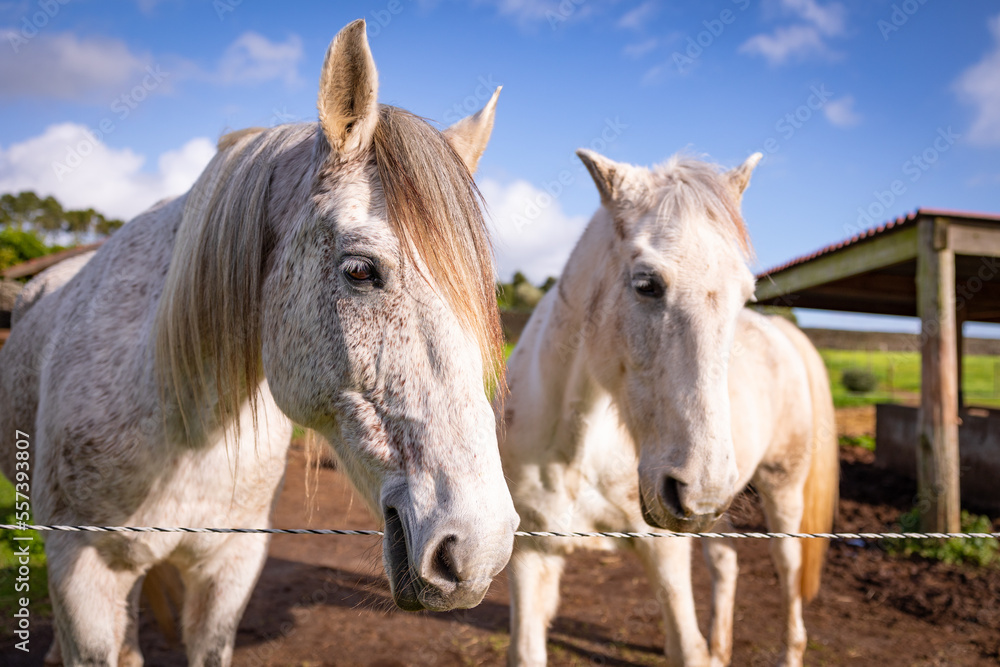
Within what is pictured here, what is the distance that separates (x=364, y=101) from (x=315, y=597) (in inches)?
163

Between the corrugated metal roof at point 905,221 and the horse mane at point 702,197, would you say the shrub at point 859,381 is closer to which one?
the corrugated metal roof at point 905,221

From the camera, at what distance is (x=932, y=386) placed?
5.16 meters

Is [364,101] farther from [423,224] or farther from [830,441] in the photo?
[830,441]

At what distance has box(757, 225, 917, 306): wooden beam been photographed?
5.60 metres

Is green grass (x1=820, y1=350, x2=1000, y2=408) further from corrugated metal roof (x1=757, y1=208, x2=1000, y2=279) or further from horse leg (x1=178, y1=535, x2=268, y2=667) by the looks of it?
horse leg (x1=178, y1=535, x2=268, y2=667)

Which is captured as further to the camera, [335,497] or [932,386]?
[335,497]

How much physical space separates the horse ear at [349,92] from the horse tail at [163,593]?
2960 millimetres

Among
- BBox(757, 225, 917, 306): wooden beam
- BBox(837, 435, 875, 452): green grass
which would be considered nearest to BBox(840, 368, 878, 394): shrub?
BBox(837, 435, 875, 452): green grass

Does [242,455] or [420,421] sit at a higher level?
[420,421]

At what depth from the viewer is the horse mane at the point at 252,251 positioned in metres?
1.35

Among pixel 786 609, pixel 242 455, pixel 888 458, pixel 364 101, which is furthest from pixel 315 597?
pixel 888 458

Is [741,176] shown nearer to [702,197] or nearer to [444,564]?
[702,197]

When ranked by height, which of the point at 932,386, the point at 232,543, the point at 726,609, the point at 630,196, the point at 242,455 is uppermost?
the point at 630,196

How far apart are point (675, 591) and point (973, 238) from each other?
4.79 metres
